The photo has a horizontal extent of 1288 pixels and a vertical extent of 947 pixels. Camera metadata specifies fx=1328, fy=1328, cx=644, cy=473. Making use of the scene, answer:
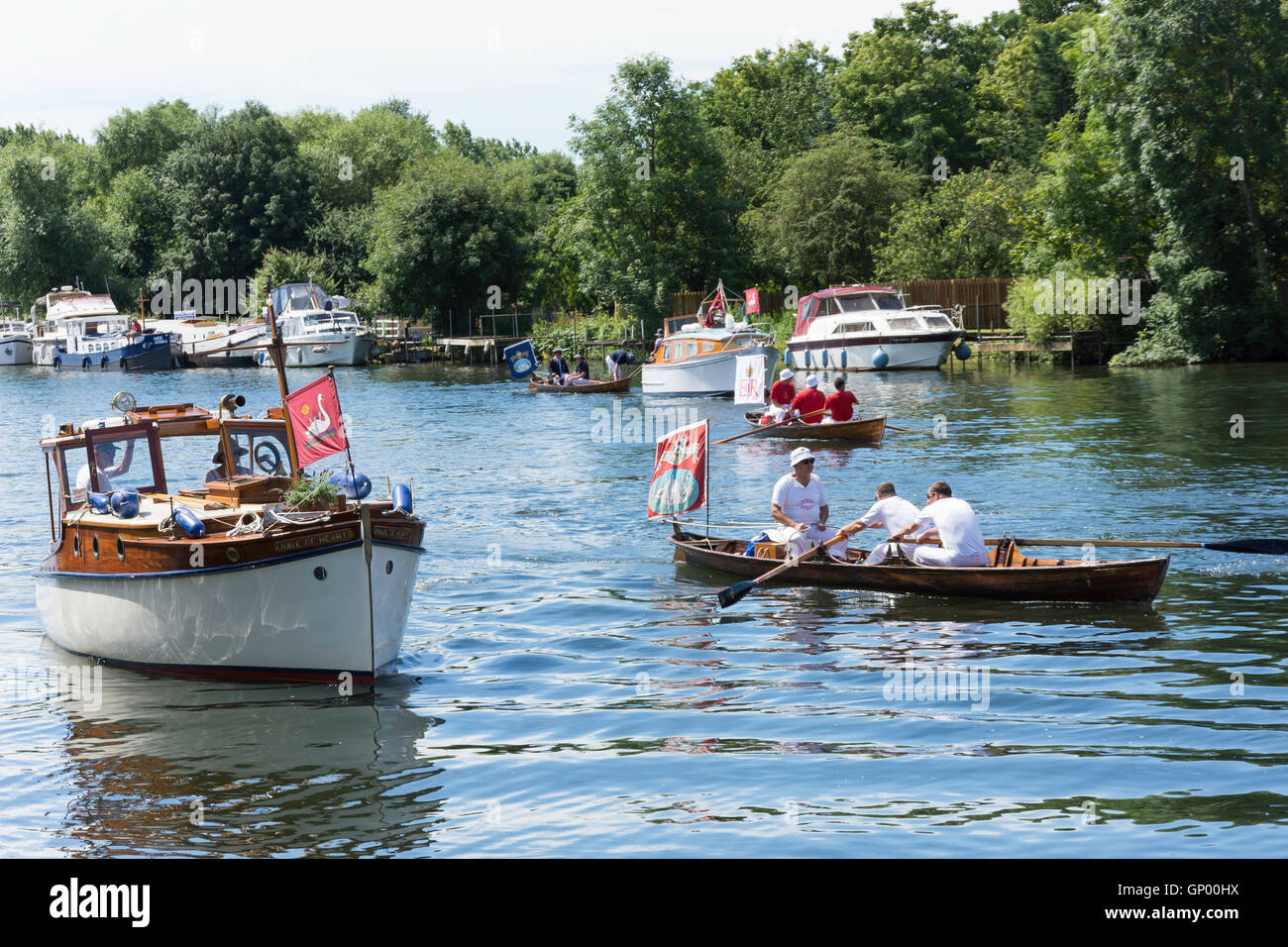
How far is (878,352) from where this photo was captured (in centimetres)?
5522

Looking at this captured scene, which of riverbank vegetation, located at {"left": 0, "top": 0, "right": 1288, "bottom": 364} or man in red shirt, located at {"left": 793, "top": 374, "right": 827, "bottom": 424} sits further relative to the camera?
riverbank vegetation, located at {"left": 0, "top": 0, "right": 1288, "bottom": 364}

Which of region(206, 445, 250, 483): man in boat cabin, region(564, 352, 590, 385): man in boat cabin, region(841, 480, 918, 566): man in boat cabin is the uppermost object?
region(564, 352, 590, 385): man in boat cabin

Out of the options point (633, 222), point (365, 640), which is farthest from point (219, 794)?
point (633, 222)

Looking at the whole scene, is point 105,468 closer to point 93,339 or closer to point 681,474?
point 681,474

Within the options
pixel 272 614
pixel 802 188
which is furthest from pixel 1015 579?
pixel 802 188

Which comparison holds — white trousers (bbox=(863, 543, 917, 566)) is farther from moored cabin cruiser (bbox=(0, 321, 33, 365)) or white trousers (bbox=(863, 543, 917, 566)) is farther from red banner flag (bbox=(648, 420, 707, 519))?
moored cabin cruiser (bbox=(0, 321, 33, 365))

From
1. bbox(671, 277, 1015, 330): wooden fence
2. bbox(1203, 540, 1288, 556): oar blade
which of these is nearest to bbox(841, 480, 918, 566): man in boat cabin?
bbox(1203, 540, 1288, 556): oar blade

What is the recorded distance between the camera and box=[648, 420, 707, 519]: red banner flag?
19.7m

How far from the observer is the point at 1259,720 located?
11797mm

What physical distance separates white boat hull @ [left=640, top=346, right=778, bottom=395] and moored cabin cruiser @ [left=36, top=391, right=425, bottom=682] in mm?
32073

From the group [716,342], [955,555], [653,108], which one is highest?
[653,108]

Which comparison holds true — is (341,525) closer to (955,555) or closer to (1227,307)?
(955,555)

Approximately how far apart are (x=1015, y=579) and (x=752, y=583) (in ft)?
10.6

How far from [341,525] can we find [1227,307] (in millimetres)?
44678
